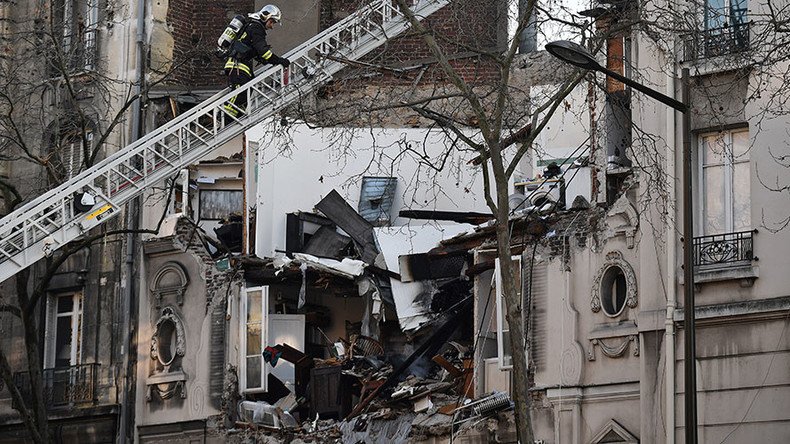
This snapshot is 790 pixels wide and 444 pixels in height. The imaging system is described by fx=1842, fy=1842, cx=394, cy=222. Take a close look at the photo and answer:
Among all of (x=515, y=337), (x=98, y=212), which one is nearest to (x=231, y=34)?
(x=98, y=212)

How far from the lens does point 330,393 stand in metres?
30.1

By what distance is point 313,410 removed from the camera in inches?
1194

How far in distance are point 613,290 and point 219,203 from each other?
10.1 meters

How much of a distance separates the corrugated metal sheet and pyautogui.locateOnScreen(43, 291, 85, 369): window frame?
5579mm

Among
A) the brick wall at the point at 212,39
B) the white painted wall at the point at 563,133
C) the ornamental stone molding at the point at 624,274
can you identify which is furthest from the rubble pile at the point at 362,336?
the brick wall at the point at 212,39

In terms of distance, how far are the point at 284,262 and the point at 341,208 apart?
177 cm

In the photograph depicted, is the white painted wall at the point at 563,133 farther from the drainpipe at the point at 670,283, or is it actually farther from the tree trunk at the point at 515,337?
the tree trunk at the point at 515,337

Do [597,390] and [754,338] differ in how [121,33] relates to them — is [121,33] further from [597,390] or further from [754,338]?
[754,338]

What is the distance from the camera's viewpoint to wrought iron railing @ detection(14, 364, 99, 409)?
3297cm

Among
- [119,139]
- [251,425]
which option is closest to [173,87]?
[119,139]

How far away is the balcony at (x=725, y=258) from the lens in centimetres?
2384

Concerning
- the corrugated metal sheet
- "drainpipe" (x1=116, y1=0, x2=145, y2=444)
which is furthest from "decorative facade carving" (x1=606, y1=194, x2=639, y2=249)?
"drainpipe" (x1=116, y1=0, x2=145, y2=444)

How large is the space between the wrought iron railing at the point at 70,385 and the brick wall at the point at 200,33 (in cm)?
597

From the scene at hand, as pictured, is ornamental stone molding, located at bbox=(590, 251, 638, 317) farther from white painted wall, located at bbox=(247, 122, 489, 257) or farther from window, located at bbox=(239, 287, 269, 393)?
window, located at bbox=(239, 287, 269, 393)
